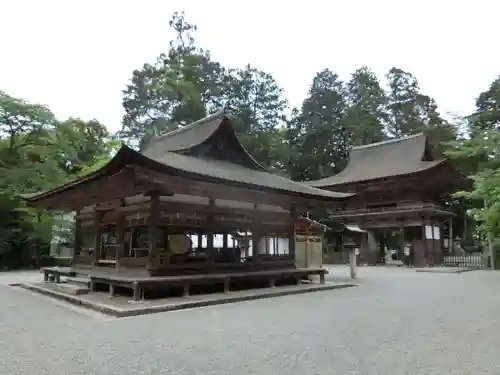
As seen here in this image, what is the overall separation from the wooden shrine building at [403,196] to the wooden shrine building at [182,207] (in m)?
11.8

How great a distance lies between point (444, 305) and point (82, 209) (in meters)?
11.0

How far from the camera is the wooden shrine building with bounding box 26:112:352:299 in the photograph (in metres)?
9.61

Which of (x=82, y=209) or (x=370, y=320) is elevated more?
(x=82, y=209)

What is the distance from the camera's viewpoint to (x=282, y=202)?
12656 mm

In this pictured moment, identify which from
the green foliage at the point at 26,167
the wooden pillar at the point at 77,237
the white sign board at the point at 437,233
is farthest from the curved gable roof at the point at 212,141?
the white sign board at the point at 437,233

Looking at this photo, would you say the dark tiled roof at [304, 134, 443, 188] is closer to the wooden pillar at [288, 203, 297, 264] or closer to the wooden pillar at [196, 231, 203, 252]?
the wooden pillar at [288, 203, 297, 264]

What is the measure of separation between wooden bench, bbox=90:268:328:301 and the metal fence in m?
14.5

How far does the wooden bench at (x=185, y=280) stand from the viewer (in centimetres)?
892

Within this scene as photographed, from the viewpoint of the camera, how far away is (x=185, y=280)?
9.56m

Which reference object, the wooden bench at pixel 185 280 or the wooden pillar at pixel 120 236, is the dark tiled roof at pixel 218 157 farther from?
Result: the wooden bench at pixel 185 280

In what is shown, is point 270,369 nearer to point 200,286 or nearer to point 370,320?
point 370,320

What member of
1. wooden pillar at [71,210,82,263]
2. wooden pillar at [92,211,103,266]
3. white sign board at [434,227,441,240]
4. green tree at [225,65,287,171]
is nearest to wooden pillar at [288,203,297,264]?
wooden pillar at [92,211,103,266]

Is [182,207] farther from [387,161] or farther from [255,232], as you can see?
[387,161]

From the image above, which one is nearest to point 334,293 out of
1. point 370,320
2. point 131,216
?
point 370,320
